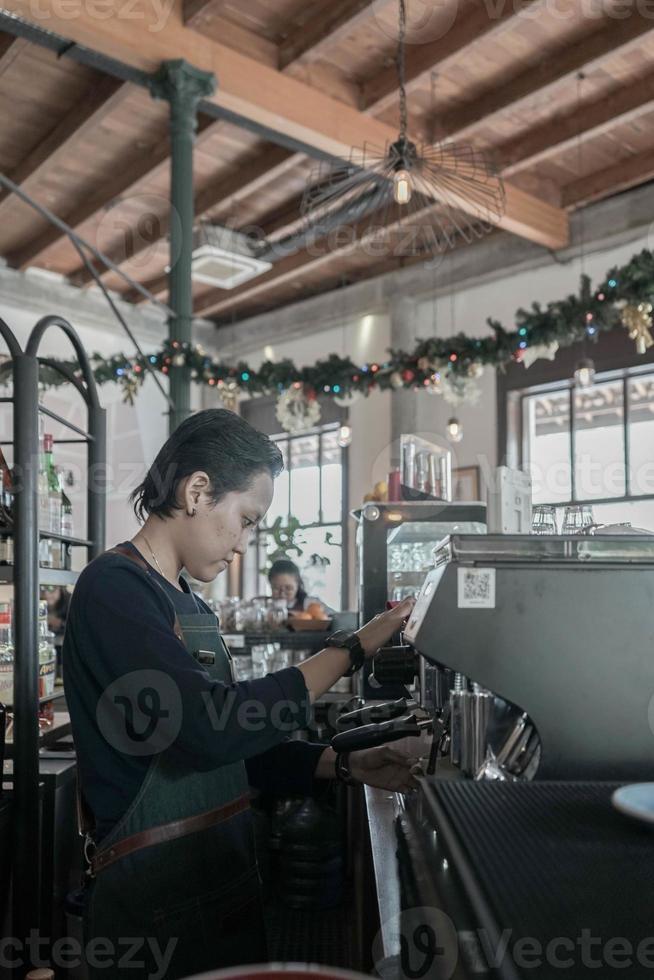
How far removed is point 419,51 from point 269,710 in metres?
4.66

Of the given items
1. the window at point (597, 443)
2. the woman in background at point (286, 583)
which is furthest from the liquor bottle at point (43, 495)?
the window at point (597, 443)

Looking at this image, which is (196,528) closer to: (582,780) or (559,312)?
(582,780)

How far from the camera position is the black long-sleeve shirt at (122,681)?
132 cm

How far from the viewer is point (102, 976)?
1388mm

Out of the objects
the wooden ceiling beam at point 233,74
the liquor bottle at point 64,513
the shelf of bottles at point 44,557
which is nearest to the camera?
the shelf of bottles at point 44,557

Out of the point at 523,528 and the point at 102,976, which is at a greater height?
the point at 523,528

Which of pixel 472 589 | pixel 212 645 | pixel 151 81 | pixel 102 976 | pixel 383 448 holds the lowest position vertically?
pixel 102 976

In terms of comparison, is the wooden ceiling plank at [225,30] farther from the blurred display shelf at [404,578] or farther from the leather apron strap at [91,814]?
the leather apron strap at [91,814]

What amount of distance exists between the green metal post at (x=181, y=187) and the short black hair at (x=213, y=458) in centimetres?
356

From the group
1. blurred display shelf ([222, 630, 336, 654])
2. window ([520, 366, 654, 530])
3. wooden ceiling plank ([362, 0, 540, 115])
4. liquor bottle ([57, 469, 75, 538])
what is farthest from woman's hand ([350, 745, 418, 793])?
window ([520, 366, 654, 530])

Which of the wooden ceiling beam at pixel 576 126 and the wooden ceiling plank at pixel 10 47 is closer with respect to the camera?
the wooden ceiling plank at pixel 10 47

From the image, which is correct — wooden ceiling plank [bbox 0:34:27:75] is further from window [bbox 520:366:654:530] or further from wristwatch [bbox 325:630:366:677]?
wristwatch [bbox 325:630:366:677]

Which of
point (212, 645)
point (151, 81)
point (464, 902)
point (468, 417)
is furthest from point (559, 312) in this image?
point (464, 902)

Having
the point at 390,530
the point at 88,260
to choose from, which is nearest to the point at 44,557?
the point at 390,530
